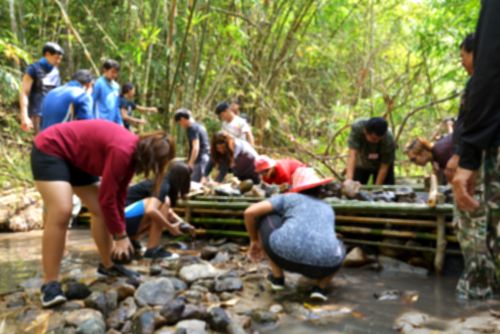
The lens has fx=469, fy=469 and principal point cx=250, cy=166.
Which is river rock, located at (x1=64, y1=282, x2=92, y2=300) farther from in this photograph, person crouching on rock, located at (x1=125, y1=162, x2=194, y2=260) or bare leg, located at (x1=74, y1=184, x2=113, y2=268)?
person crouching on rock, located at (x1=125, y1=162, x2=194, y2=260)

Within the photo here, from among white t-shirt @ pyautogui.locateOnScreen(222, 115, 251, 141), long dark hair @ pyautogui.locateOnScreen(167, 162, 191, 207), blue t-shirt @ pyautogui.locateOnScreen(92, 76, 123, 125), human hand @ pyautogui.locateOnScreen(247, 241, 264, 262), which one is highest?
blue t-shirt @ pyautogui.locateOnScreen(92, 76, 123, 125)

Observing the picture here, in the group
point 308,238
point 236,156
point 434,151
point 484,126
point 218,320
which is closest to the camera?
point 484,126

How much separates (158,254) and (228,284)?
1.21 m

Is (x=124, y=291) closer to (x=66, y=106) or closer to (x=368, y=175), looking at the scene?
(x=66, y=106)

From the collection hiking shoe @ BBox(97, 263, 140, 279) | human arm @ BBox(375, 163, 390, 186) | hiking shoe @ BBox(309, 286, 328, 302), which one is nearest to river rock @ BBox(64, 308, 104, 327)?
hiking shoe @ BBox(97, 263, 140, 279)

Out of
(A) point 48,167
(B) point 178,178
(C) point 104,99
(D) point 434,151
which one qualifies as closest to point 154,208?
(B) point 178,178

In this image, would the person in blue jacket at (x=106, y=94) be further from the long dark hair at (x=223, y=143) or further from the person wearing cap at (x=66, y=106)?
the person wearing cap at (x=66, y=106)

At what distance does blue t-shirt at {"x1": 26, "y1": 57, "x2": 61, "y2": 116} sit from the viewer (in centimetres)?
548

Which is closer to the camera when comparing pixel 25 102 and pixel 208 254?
pixel 208 254

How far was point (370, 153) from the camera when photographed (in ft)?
19.7

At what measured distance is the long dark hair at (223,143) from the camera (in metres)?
6.43

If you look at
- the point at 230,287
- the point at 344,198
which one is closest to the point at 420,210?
the point at 344,198

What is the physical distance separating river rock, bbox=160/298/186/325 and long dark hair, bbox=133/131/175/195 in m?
0.83

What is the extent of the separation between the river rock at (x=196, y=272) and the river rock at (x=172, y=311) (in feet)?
2.71
